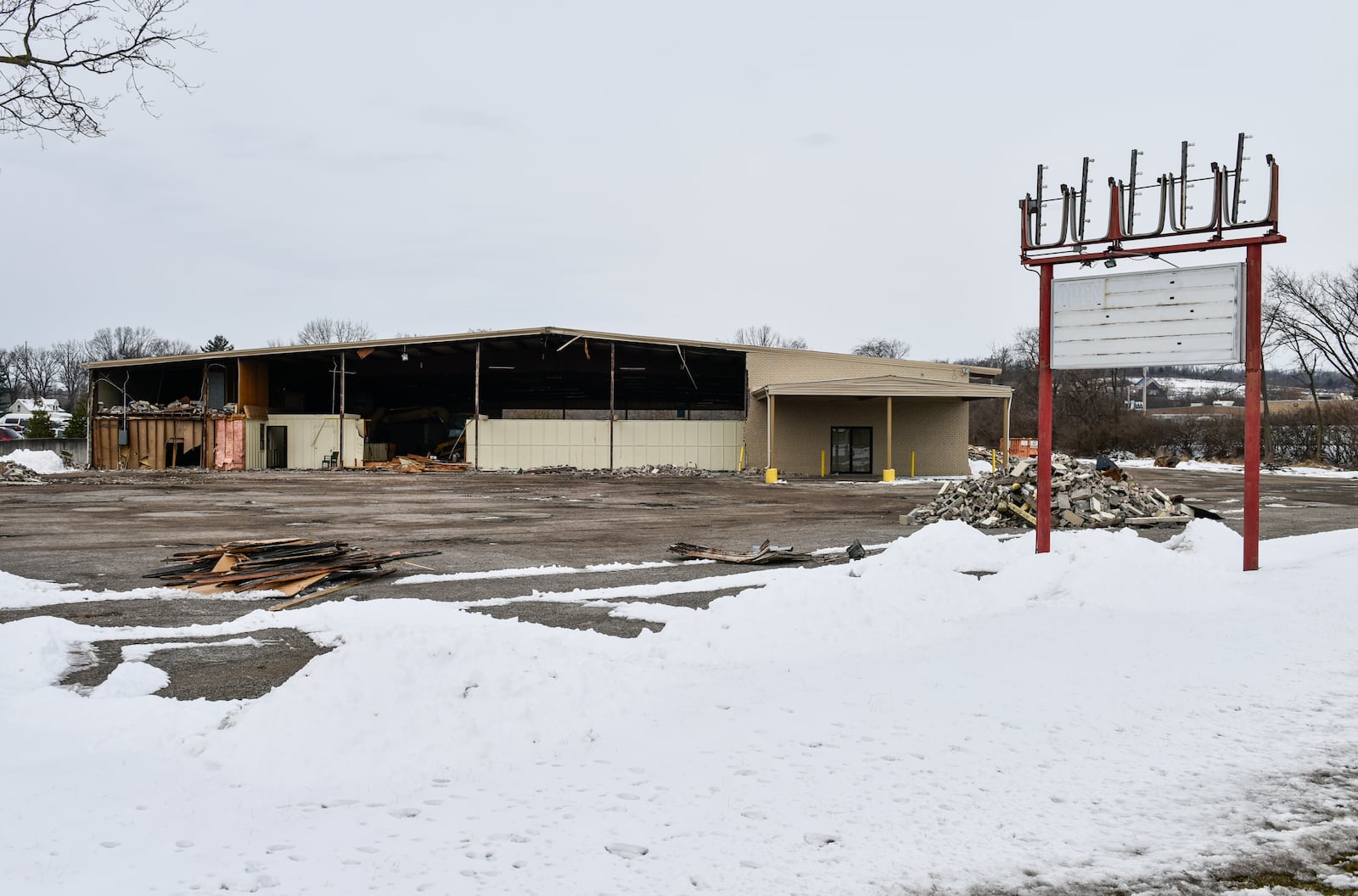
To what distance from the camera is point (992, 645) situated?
20.9 ft

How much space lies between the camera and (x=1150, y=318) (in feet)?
31.8

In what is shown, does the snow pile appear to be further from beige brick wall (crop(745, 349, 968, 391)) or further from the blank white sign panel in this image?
the blank white sign panel

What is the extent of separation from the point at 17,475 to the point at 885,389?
98.4ft

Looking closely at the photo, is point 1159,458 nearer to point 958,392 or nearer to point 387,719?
point 958,392

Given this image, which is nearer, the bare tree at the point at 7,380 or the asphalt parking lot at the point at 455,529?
the asphalt parking lot at the point at 455,529

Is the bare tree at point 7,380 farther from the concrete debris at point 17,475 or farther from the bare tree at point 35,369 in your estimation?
the concrete debris at point 17,475

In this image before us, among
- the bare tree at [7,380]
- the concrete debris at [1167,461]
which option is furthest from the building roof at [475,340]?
the bare tree at [7,380]

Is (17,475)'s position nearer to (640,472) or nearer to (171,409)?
(171,409)

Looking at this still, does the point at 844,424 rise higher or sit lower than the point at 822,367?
lower

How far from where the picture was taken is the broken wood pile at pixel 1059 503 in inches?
656

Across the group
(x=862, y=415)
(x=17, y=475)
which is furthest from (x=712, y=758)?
(x=862, y=415)

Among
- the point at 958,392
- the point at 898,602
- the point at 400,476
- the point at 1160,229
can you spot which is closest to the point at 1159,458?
the point at 958,392

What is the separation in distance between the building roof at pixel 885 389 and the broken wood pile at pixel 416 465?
45.6 feet

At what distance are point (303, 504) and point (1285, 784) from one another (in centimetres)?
2103
